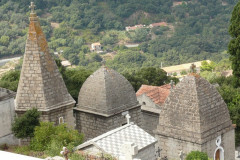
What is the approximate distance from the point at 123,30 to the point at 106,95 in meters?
125

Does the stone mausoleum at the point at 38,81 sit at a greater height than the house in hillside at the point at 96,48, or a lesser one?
greater

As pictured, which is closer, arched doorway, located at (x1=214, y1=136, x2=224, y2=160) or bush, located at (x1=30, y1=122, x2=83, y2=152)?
bush, located at (x1=30, y1=122, x2=83, y2=152)

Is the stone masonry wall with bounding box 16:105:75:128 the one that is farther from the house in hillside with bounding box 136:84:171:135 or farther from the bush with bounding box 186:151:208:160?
the bush with bounding box 186:151:208:160

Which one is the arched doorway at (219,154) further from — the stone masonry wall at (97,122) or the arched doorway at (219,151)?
the stone masonry wall at (97,122)

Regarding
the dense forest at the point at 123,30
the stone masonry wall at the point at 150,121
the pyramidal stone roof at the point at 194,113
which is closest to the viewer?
the pyramidal stone roof at the point at 194,113

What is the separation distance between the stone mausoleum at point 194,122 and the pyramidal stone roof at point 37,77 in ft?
18.6

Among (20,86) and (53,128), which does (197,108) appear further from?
(20,86)

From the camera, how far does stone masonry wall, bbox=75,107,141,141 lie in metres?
27.6

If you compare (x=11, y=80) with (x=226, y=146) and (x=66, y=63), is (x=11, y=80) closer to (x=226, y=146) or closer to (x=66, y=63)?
(x=226, y=146)

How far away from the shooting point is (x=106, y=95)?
27.5 meters

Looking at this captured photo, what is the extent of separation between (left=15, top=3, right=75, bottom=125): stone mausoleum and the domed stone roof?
7.90 ft

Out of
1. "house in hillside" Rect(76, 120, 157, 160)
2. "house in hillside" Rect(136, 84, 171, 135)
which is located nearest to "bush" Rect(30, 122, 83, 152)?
"house in hillside" Rect(76, 120, 157, 160)

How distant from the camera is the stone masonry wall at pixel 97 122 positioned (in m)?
27.6

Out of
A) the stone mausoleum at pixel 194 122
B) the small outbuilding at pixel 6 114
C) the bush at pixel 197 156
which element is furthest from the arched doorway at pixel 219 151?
the small outbuilding at pixel 6 114
